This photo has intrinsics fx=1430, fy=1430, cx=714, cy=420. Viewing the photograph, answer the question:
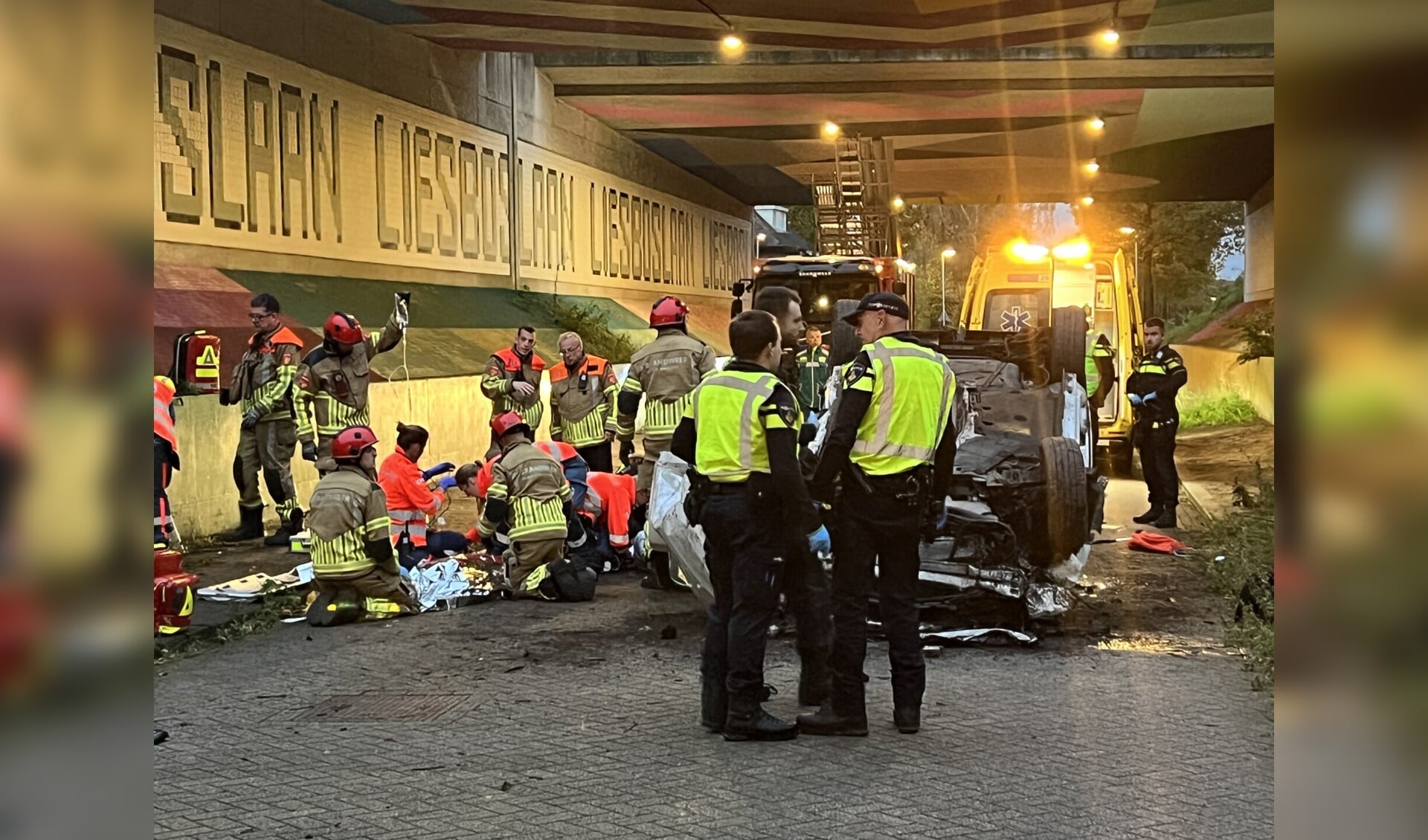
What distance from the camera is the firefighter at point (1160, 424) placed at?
12289 mm

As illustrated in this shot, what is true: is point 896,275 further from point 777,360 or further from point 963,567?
point 777,360

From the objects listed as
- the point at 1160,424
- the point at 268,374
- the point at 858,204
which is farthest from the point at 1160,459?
the point at 858,204

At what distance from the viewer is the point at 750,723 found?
19.3 feet

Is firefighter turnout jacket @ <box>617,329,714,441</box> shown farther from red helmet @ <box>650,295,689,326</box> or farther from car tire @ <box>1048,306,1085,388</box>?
car tire @ <box>1048,306,1085,388</box>

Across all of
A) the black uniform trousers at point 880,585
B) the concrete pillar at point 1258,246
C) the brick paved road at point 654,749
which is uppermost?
the concrete pillar at point 1258,246

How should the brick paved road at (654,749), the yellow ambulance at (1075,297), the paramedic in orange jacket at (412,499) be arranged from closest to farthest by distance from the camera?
the brick paved road at (654,749), the paramedic in orange jacket at (412,499), the yellow ambulance at (1075,297)

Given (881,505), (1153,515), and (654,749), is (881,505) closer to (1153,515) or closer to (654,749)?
(654,749)

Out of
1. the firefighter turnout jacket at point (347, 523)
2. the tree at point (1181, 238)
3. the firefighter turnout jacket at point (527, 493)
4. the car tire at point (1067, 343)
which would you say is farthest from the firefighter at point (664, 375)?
the tree at point (1181, 238)

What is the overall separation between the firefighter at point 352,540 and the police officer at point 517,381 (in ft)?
9.91

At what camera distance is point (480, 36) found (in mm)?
19422

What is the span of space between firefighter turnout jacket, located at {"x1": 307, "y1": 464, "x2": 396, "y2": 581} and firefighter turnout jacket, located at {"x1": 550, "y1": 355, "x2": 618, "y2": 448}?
3251mm

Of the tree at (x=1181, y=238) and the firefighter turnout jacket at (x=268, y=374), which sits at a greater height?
the tree at (x=1181, y=238)

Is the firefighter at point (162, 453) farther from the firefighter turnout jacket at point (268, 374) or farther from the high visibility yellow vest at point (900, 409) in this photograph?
the high visibility yellow vest at point (900, 409)
